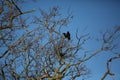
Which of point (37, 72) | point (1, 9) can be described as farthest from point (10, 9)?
point (37, 72)

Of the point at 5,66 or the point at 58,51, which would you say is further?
the point at 58,51

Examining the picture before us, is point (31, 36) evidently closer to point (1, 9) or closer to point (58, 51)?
point (58, 51)

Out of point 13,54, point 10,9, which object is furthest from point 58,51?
point 10,9

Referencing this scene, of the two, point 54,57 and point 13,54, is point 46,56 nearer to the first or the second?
point 54,57

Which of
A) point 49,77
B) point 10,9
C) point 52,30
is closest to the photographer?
point 10,9

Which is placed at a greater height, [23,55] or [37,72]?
[23,55]

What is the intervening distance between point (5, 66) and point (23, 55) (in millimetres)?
1156

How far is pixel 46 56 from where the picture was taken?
11.1 meters

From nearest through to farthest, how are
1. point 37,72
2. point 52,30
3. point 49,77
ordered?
point 49,77
point 52,30
point 37,72

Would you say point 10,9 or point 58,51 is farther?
point 58,51

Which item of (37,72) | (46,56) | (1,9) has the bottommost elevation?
(37,72)

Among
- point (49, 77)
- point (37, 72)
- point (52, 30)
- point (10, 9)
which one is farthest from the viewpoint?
point (37, 72)

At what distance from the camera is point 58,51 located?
1046 centimetres

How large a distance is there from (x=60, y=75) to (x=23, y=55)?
92.8 inches
